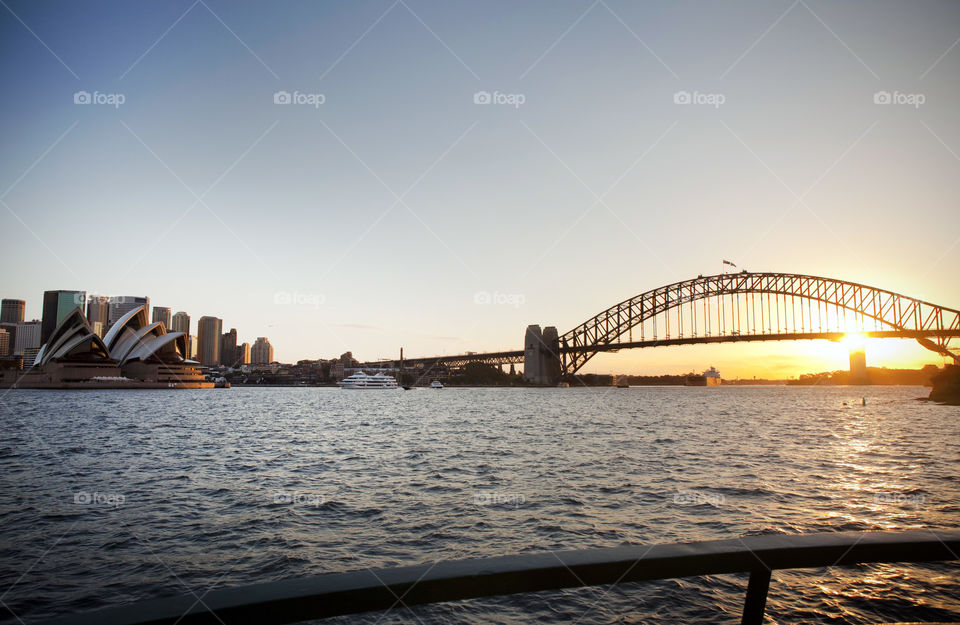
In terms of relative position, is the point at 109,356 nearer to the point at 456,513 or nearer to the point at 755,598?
the point at 456,513

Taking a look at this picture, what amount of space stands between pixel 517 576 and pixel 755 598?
1.56 metres

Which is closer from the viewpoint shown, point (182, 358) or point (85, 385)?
point (85, 385)

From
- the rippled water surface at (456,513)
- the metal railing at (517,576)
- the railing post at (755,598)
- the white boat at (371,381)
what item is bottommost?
the white boat at (371,381)

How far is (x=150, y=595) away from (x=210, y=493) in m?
7.71

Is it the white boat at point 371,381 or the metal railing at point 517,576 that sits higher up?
the metal railing at point 517,576

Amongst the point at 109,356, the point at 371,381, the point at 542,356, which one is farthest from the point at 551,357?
the point at 109,356

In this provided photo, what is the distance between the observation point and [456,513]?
488 inches

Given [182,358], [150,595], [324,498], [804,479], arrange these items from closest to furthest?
[150,595] < [324,498] < [804,479] < [182,358]

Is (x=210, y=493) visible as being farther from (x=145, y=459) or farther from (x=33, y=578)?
(x=145, y=459)

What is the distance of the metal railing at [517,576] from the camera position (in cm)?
232

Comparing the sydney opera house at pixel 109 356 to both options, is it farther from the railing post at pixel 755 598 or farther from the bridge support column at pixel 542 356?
the railing post at pixel 755 598

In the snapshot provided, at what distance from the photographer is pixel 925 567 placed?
8.64 metres

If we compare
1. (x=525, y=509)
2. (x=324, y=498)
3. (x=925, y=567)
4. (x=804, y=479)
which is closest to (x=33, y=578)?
(x=324, y=498)

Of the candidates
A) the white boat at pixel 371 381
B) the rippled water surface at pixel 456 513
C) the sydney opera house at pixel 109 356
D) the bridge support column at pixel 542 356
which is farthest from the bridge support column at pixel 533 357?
the rippled water surface at pixel 456 513
